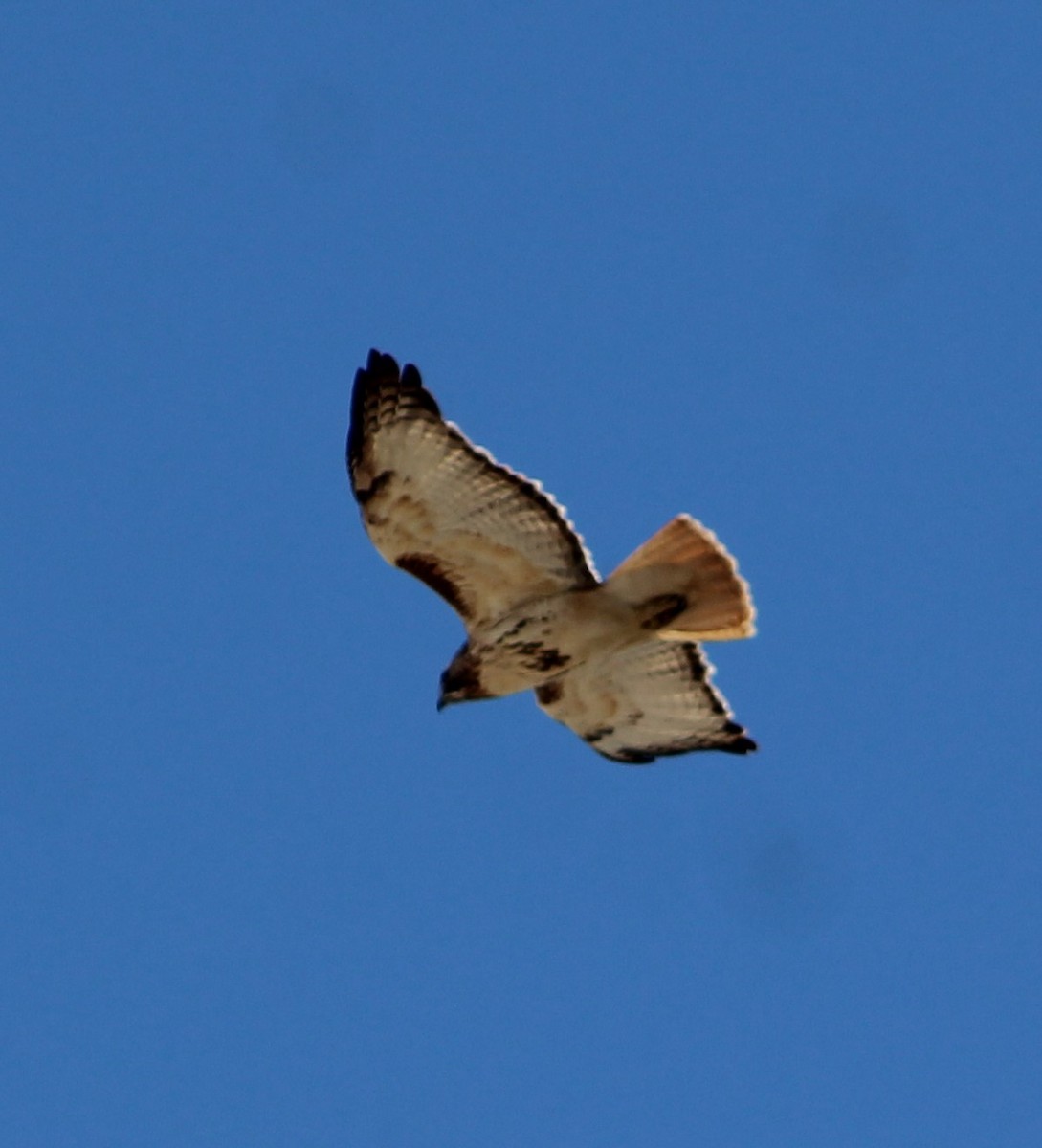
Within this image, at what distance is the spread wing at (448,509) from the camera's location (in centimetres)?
1038

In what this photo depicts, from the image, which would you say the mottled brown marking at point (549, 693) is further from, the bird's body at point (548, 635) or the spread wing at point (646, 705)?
the bird's body at point (548, 635)

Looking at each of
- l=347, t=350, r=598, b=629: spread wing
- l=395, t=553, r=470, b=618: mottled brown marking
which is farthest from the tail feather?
l=395, t=553, r=470, b=618: mottled brown marking

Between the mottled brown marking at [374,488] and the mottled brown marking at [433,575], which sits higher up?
the mottled brown marking at [374,488]

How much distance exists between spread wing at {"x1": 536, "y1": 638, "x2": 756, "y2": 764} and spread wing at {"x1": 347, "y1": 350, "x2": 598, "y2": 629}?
0.86m

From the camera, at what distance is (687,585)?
35.0ft

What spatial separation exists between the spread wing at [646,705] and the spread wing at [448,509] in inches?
33.8

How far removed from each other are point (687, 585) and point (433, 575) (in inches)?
44.6

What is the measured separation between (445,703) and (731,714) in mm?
1659

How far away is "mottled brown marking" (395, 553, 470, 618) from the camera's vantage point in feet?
35.4

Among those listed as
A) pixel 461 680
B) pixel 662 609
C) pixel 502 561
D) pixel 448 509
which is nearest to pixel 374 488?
pixel 448 509

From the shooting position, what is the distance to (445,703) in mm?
10984

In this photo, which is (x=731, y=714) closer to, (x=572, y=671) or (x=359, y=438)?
(x=572, y=671)

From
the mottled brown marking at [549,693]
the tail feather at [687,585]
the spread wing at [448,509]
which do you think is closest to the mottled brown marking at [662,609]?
the tail feather at [687,585]

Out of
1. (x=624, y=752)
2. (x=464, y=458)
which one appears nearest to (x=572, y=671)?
(x=624, y=752)
